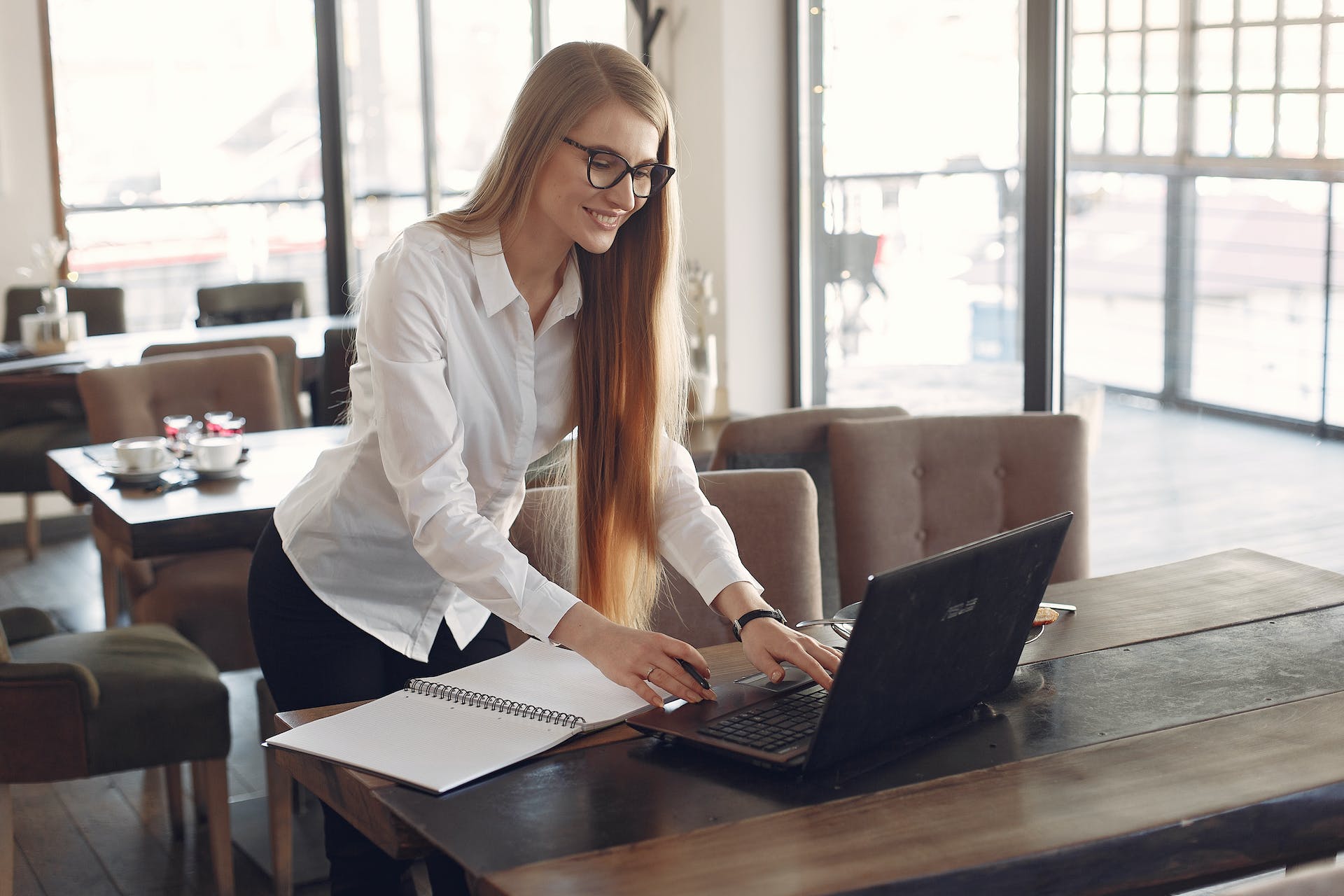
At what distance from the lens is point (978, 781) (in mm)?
1317

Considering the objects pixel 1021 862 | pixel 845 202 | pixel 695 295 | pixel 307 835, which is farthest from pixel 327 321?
pixel 1021 862

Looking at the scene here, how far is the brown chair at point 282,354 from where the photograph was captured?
3984mm

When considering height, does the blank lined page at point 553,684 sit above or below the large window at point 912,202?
below

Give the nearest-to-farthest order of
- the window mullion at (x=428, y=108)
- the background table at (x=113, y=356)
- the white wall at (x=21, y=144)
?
the background table at (x=113, y=356) → the white wall at (x=21, y=144) → the window mullion at (x=428, y=108)

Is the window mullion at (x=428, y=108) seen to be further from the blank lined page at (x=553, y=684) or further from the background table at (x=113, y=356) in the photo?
the blank lined page at (x=553, y=684)

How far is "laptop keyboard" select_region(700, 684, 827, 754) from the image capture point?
1378mm

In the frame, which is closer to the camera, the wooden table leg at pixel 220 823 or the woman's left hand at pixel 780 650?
the woman's left hand at pixel 780 650

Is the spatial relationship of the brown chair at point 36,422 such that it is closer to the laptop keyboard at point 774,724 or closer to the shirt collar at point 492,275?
the shirt collar at point 492,275

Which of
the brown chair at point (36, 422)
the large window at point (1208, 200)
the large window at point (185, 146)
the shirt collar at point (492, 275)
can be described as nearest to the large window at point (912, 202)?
the large window at point (1208, 200)

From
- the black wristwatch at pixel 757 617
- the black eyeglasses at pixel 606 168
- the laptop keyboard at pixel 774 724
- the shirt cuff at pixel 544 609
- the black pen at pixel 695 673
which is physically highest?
the black eyeglasses at pixel 606 168

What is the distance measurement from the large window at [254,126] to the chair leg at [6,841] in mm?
3909

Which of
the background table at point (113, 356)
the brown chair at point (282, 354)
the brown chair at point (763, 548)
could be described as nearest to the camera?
the brown chair at point (763, 548)

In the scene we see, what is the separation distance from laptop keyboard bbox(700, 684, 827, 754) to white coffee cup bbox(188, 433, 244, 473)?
1.80m

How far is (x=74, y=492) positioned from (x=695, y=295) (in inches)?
85.3
